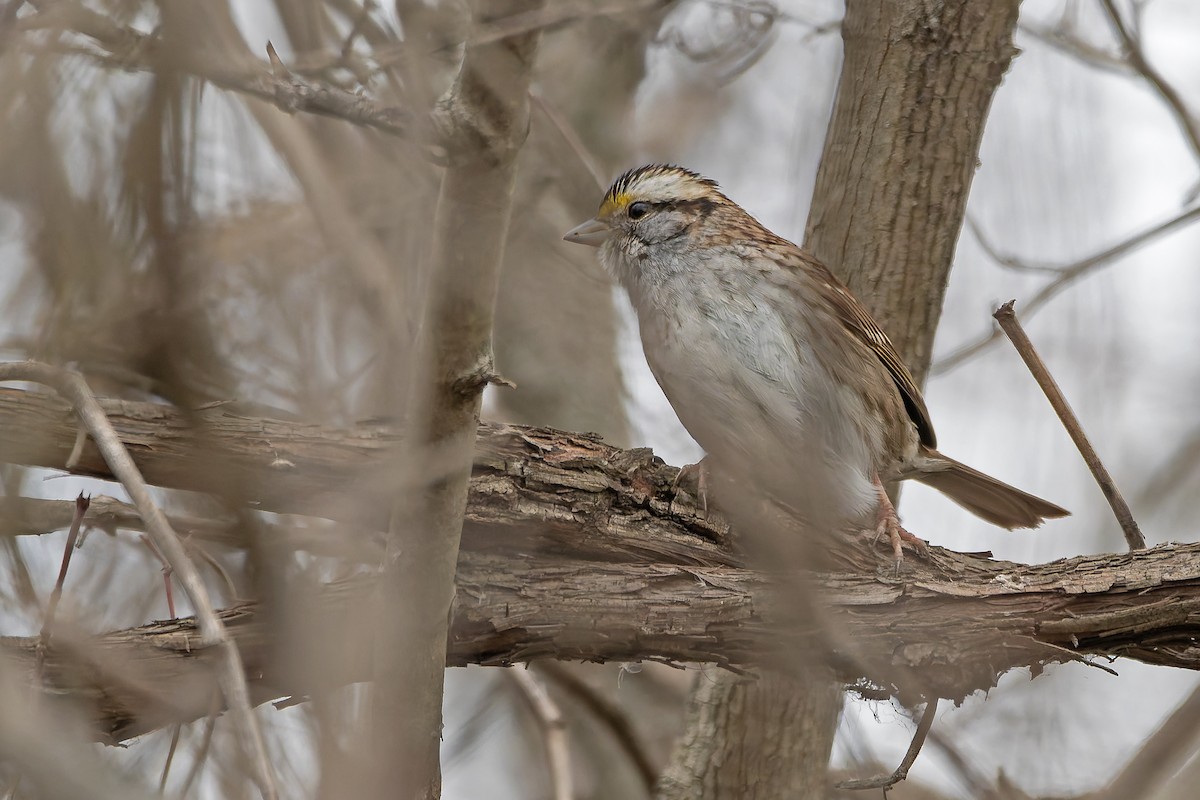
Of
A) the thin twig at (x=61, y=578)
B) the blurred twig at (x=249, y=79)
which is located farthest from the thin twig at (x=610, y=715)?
the blurred twig at (x=249, y=79)

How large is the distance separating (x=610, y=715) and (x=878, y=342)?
6.24ft

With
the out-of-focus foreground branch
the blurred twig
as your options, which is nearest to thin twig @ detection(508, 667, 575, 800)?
Result: the out-of-focus foreground branch

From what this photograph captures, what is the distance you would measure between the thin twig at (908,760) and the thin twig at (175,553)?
1.36 m

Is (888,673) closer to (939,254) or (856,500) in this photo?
(856,500)

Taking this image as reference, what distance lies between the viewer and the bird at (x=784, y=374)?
3.59 metres

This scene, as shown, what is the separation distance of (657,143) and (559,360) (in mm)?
1825

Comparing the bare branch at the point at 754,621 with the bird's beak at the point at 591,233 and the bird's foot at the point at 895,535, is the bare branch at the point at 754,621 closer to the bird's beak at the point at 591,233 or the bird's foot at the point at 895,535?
the bird's foot at the point at 895,535

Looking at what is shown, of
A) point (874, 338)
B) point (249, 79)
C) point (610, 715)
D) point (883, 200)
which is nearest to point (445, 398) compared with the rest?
point (249, 79)

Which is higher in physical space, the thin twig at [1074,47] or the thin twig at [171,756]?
the thin twig at [1074,47]

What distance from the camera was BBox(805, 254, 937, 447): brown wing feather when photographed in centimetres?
380

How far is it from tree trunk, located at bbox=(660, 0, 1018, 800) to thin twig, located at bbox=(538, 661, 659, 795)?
51 centimetres

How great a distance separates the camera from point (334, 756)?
169 centimetres

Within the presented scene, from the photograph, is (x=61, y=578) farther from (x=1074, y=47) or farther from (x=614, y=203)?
(x=1074, y=47)

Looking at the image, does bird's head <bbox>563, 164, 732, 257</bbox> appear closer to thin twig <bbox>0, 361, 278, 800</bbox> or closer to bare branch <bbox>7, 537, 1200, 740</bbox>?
bare branch <bbox>7, 537, 1200, 740</bbox>
